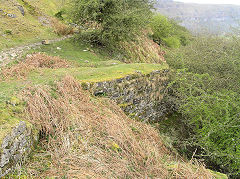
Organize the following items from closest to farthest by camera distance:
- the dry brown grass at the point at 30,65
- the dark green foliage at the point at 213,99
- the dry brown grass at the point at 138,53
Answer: the dark green foliage at the point at 213,99
the dry brown grass at the point at 30,65
the dry brown grass at the point at 138,53

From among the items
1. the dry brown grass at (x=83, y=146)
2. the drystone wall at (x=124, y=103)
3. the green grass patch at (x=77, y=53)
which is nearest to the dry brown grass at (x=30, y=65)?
the green grass patch at (x=77, y=53)

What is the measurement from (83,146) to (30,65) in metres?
5.74

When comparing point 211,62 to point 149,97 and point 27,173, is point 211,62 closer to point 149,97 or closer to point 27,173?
point 149,97

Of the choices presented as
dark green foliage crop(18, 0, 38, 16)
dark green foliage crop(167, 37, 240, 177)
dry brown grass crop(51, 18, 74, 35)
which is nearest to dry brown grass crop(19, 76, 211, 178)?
dark green foliage crop(167, 37, 240, 177)

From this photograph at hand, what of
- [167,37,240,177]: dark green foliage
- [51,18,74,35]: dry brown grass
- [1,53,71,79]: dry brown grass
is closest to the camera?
[167,37,240,177]: dark green foliage

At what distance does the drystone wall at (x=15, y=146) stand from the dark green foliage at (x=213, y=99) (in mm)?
4731

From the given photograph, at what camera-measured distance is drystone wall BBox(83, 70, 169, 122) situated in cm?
726

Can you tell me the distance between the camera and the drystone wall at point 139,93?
7259mm

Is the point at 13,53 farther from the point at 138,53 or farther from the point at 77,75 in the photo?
the point at 138,53

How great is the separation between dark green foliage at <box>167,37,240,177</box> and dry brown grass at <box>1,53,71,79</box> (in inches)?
246

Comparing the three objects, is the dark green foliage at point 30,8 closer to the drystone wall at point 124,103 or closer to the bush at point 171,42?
the drystone wall at point 124,103

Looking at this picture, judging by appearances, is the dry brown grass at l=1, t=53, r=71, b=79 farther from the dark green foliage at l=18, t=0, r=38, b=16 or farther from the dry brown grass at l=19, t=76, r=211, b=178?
the dark green foliage at l=18, t=0, r=38, b=16

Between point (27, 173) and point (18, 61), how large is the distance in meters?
6.85

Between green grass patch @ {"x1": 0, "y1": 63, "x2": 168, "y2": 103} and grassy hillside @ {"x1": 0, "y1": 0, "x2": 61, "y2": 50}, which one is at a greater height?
grassy hillside @ {"x1": 0, "y1": 0, "x2": 61, "y2": 50}
